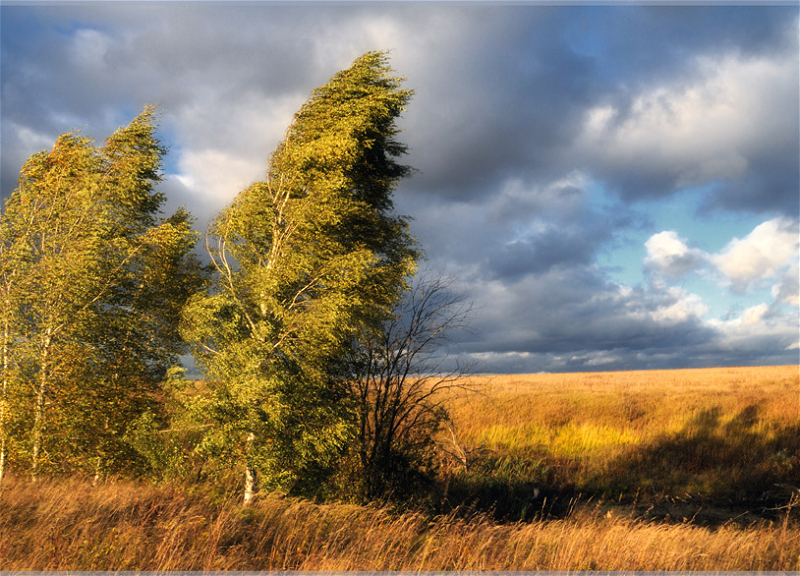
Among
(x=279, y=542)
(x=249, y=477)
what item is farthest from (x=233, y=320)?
(x=279, y=542)

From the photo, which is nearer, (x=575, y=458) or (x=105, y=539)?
(x=105, y=539)

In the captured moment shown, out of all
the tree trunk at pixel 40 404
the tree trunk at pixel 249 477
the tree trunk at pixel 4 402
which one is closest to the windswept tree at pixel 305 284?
A: the tree trunk at pixel 249 477

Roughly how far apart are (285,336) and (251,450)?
2.05 metres

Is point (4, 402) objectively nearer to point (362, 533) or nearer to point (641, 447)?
point (362, 533)

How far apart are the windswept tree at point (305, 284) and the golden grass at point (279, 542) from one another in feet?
5.58

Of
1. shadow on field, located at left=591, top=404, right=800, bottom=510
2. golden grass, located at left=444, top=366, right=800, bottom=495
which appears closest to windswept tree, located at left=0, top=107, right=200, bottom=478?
golden grass, located at left=444, top=366, right=800, bottom=495

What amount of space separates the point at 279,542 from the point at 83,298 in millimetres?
7150

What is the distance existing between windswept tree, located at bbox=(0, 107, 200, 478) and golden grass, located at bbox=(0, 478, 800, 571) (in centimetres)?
307

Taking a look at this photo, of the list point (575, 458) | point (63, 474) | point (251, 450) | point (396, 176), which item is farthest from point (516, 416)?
point (63, 474)

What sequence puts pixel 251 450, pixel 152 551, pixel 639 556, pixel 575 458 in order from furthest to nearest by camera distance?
pixel 575 458 < pixel 251 450 < pixel 639 556 < pixel 152 551

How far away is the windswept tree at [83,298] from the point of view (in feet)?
33.9

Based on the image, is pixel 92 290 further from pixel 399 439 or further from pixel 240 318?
pixel 399 439

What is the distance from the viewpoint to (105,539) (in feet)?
18.7

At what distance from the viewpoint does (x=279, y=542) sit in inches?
248
